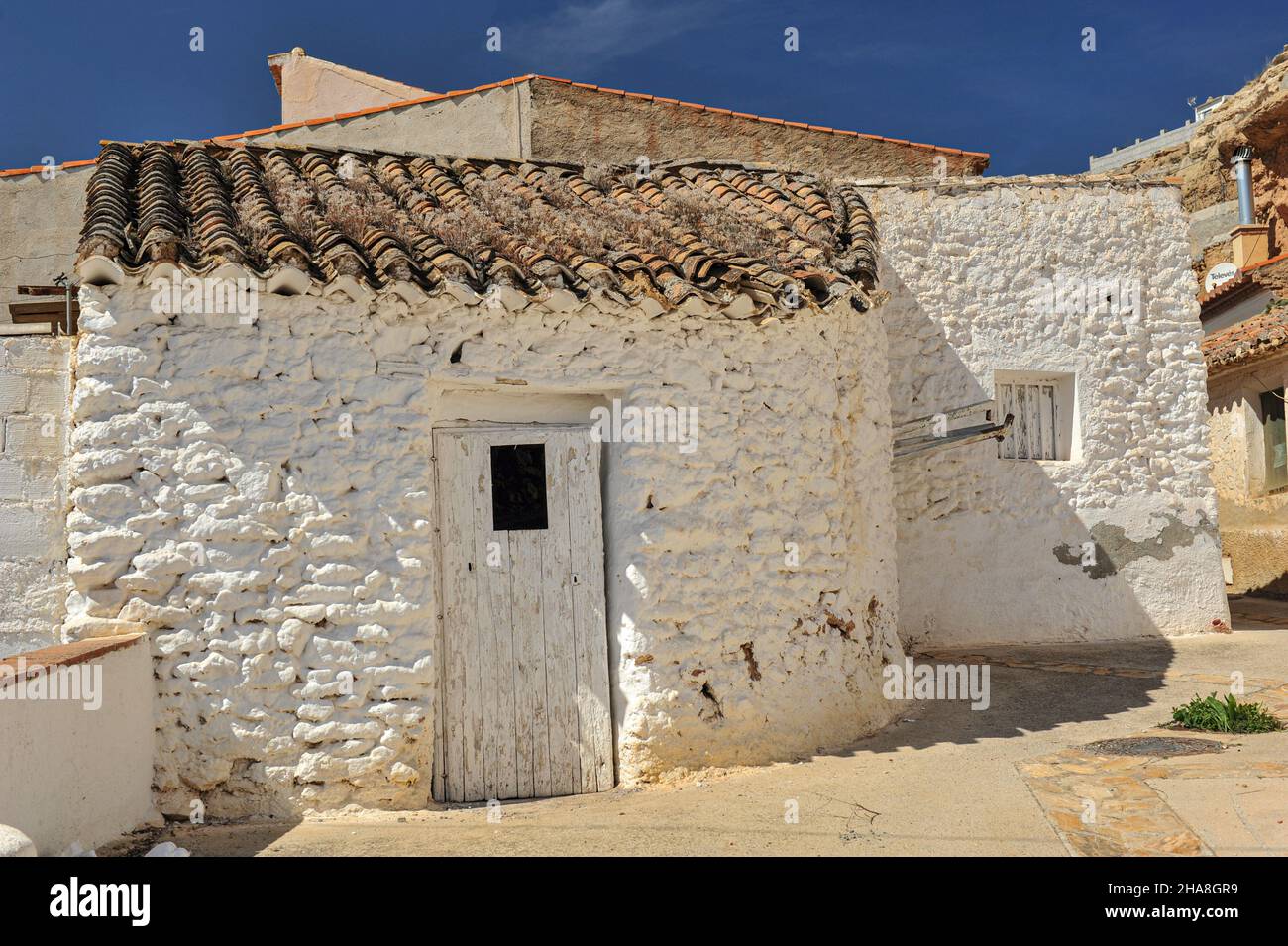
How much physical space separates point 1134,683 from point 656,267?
5087 millimetres

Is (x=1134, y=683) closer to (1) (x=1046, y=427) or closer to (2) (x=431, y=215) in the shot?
(1) (x=1046, y=427)

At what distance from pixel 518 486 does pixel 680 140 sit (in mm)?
6978

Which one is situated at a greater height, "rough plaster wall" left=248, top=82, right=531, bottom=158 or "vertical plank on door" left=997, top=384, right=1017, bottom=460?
"rough plaster wall" left=248, top=82, right=531, bottom=158

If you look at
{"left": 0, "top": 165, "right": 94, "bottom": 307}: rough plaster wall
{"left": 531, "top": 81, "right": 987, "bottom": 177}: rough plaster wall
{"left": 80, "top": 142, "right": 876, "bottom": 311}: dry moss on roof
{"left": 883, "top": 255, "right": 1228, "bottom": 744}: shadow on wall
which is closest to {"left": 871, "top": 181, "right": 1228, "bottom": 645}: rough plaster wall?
{"left": 883, "top": 255, "right": 1228, "bottom": 744}: shadow on wall

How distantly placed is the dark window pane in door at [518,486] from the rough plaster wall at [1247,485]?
441 inches

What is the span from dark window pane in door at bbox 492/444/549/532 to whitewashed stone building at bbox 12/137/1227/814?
0.02 m

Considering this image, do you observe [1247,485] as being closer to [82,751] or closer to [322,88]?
[322,88]

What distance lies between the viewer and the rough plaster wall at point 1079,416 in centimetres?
1068

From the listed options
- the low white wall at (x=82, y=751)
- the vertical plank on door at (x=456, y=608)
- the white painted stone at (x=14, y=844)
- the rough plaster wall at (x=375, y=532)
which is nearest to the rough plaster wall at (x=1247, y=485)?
the rough plaster wall at (x=375, y=532)

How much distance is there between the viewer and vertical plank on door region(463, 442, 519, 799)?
6.79m

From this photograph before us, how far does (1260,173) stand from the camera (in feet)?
73.2

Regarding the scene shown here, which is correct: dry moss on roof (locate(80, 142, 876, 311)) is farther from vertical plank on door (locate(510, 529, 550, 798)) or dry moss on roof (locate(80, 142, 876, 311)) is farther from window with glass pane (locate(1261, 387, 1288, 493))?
window with glass pane (locate(1261, 387, 1288, 493))

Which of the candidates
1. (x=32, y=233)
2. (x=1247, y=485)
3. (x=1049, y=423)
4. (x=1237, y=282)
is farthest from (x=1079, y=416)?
(x=32, y=233)
